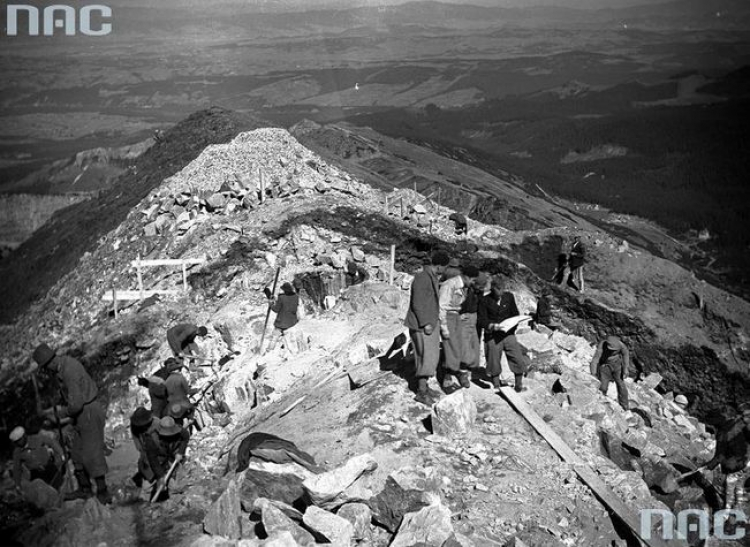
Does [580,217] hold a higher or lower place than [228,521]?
lower

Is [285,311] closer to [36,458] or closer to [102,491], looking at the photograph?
[102,491]

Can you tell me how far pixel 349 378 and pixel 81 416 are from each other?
278 cm

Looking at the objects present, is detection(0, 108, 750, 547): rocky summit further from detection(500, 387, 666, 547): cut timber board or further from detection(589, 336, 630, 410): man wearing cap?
detection(589, 336, 630, 410): man wearing cap

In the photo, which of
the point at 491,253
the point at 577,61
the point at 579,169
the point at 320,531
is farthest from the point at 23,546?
the point at 577,61

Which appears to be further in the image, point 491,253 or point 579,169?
point 579,169

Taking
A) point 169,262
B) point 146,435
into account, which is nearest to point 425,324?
point 146,435

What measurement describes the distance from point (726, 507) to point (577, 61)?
10227cm

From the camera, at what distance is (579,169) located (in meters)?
52.1

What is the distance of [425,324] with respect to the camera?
20.8 ft

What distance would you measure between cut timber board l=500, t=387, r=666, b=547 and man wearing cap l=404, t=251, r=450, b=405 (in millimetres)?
920

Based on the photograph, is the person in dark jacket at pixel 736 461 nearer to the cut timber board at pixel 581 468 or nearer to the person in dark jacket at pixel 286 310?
the cut timber board at pixel 581 468

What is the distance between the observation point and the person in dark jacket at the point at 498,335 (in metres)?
6.86

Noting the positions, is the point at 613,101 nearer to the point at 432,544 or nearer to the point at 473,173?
the point at 473,173

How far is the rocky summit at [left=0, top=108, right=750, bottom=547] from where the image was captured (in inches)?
198
